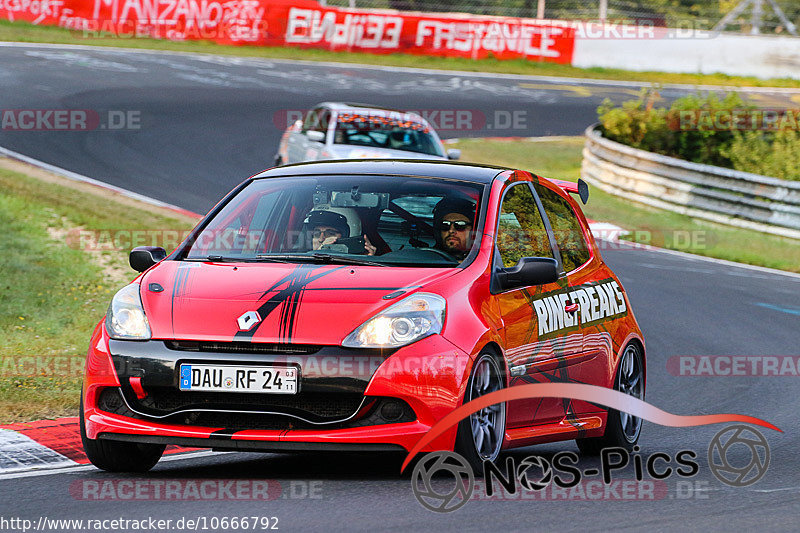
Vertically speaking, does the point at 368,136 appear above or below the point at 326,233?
below

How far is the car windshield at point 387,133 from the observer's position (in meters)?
18.7

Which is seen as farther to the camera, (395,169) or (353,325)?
(395,169)

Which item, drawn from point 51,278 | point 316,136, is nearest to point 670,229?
point 316,136

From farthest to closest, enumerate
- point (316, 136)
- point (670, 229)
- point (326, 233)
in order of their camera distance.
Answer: point (670, 229) < point (316, 136) < point (326, 233)

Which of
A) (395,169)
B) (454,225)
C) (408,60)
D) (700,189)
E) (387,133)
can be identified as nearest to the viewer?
(454,225)

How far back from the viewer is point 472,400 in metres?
5.91

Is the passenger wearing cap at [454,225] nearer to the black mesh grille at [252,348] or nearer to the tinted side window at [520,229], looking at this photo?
the tinted side window at [520,229]

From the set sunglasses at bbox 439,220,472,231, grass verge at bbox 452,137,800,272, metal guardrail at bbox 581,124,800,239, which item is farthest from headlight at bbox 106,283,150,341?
metal guardrail at bbox 581,124,800,239

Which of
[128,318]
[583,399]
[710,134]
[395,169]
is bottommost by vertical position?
[710,134]

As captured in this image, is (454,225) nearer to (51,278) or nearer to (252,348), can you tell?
(252,348)

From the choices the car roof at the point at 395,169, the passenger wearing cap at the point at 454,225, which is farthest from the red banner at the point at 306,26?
the passenger wearing cap at the point at 454,225

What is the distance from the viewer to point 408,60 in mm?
38656

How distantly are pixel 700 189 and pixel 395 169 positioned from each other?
15.3m

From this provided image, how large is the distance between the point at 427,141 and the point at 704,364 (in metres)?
8.34
